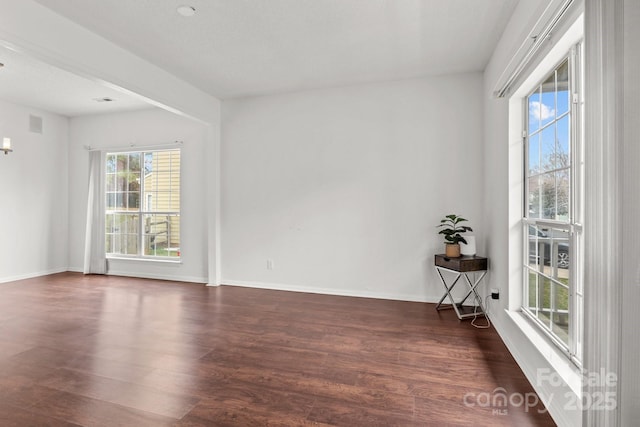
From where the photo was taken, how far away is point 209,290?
4949 millimetres

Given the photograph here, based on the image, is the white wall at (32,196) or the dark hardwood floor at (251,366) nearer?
the dark hardwood floor at (251,366)

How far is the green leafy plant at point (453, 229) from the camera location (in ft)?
12.6

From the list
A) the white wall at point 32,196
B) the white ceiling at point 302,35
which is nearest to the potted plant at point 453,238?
the white ceiling at point 302,35

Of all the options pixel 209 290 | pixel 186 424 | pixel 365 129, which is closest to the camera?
pixel 186 424

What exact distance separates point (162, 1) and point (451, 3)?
2.33m

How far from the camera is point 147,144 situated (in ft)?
19.3

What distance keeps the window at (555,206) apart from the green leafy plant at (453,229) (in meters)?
1.01

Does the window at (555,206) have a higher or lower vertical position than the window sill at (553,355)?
higher

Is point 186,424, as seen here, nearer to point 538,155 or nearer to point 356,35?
point 538,155

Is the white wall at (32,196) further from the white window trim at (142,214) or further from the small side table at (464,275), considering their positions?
the small side table at (464,275)

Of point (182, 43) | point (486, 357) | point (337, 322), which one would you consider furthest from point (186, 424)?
point (182, 43)

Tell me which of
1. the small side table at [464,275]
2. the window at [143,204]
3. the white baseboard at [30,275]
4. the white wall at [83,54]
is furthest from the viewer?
the window at [143,204]

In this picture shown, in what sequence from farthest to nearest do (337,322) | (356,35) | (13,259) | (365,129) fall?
(13,259)
(365,129)
(337,322)
(356,35)

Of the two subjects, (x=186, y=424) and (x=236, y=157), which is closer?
(x=186, y=424)
